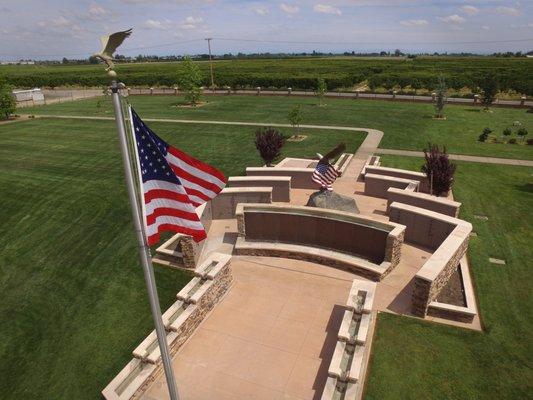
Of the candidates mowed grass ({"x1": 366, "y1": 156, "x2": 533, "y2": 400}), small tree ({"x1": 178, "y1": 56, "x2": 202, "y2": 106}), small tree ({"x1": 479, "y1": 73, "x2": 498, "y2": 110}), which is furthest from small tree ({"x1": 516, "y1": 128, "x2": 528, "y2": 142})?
small tree ({"x1": 178, "y1": 56, "x2": 202, "y2": 106})

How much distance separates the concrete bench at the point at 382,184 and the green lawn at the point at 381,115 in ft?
35.4

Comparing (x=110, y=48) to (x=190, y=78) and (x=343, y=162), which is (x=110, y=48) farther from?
(x=190, y=78)

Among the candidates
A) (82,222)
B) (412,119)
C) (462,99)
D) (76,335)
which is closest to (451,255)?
(76,335)

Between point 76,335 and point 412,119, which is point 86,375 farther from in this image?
point 412,119

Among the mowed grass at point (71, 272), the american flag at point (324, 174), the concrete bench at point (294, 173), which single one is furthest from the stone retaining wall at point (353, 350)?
the concrete bench at point (294, 173)

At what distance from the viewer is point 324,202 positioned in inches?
640

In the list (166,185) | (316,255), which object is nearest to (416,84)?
(316,255)

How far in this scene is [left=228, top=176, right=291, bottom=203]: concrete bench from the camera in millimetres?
18844

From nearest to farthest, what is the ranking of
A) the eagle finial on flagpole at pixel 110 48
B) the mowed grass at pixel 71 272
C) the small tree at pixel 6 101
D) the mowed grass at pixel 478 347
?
the eagle finial on flagpole at pixel 110 48, the mowed grass at pixel 478 347, the mowed grass at pixel 71 272, the small tree at pixel 6 101

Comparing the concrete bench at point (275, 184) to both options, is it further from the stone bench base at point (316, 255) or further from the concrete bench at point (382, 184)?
the concrete bench at point (382, 184)

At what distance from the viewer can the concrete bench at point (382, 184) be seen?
19.0 m

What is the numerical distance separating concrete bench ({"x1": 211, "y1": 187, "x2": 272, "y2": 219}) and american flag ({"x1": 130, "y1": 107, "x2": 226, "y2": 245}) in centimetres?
977

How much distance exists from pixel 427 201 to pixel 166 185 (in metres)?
12.9

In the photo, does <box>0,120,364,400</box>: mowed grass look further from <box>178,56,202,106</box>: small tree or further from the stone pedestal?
<box>178,56,202,106</box>: small tree
